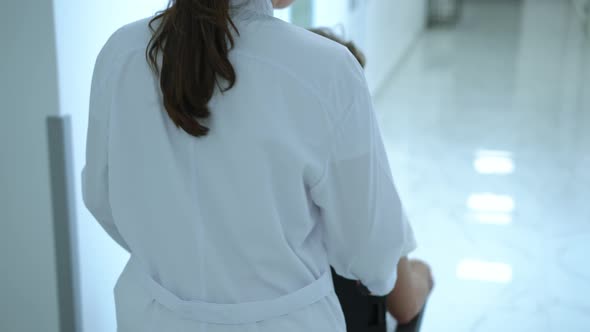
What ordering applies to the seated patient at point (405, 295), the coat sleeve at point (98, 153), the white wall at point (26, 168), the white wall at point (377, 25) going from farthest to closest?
the white wall at point (377, 25)
the seated patient at point (405, 295)
the white wall at point (26, 168)
the coat sleeve at point (98, 153)

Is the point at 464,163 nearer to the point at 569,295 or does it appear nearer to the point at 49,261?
the point at 569,295

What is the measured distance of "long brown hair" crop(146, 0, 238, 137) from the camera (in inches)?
46.3

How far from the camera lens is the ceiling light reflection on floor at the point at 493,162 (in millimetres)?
5012

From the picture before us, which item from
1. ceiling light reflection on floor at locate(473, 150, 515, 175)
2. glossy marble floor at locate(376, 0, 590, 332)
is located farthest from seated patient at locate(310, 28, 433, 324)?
ceiling light reflection on floor at locate(473, 150, 515, 175)

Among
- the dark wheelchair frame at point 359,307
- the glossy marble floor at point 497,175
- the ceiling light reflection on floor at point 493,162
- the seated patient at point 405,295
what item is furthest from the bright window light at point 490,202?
the dark wheelchair frame at point 359,307

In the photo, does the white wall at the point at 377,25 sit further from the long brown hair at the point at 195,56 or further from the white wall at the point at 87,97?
the long brown hair at the point at 195,56

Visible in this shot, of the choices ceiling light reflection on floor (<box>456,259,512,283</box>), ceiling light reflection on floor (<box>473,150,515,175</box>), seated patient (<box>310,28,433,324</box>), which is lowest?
ceiling light reflection on floor (<box>456,259,512,283</box>)

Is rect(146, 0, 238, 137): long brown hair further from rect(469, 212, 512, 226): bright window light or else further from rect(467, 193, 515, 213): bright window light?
rect(467, 193, 515, 213): bright window light

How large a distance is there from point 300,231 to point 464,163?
4.02 m

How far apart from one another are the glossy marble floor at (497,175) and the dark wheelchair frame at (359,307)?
4.62ft

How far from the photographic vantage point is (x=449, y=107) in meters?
6.55

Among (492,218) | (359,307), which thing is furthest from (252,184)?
(492,218)

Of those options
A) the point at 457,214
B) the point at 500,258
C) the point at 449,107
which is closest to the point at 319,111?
the point at 500,258

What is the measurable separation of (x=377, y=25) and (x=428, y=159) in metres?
1.80
